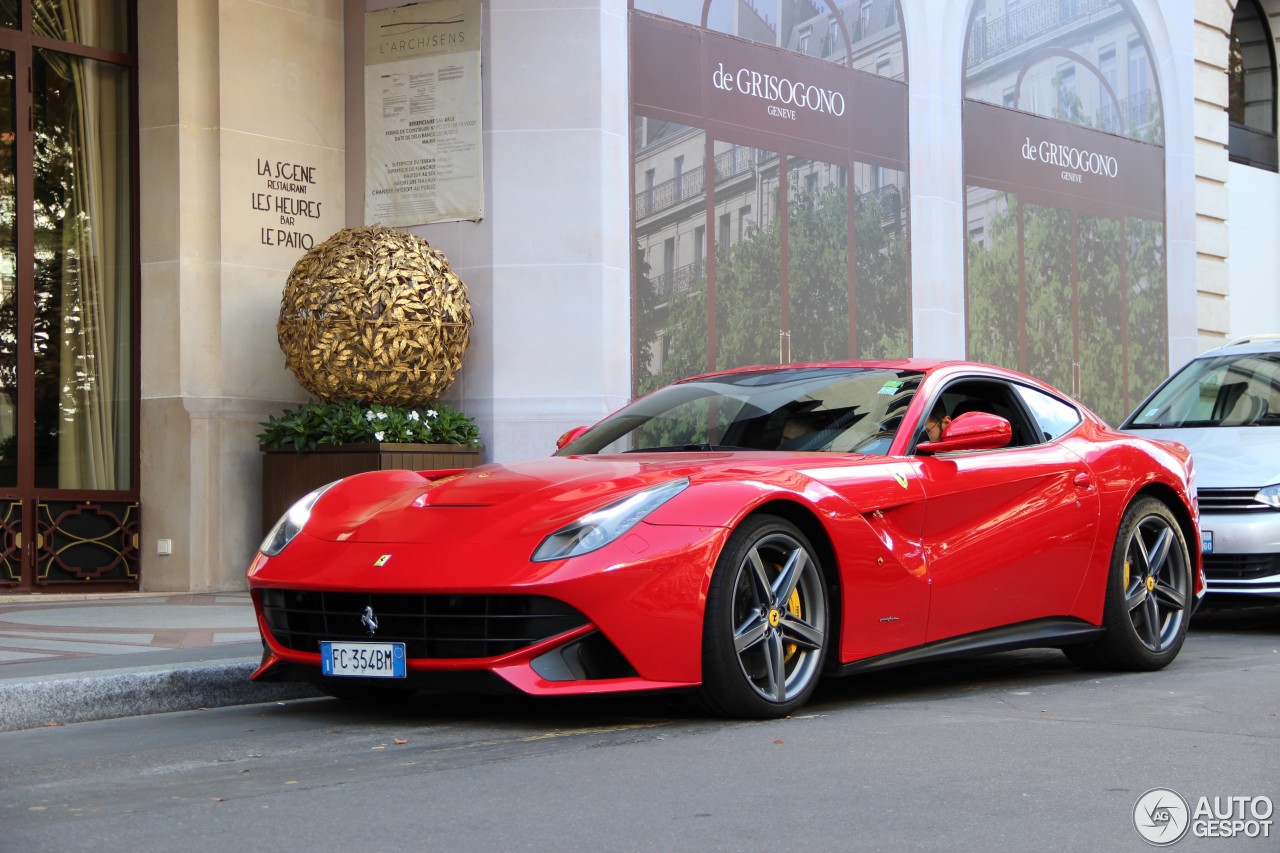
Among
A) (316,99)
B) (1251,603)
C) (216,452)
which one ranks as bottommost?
(1251,603)

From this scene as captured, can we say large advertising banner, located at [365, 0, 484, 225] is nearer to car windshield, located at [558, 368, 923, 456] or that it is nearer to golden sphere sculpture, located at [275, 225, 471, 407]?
golden sphere sculpture, located at [275, 225, 471, 407]

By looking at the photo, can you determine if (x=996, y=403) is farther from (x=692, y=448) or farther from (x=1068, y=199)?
(x=1068, y=199)

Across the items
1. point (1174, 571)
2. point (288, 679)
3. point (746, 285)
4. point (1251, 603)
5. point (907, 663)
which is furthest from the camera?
point (746, 285)

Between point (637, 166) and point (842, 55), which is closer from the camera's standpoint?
point (637, 166)

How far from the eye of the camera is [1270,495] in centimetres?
904

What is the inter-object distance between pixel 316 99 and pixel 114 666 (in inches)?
266

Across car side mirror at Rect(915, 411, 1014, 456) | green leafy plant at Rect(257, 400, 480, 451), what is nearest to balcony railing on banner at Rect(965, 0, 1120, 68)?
green leafy plant at Rect(257, 400, 480, 451)

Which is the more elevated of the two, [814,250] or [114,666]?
[814,250]

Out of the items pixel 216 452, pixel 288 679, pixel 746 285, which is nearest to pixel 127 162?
pixel 216 452

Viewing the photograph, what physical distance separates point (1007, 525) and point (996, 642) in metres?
0.47

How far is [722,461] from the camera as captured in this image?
19.7 feet

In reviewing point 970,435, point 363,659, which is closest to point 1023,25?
point 970,435

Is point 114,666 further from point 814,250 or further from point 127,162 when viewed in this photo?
point 814,250

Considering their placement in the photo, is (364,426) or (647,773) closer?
(647,773)
